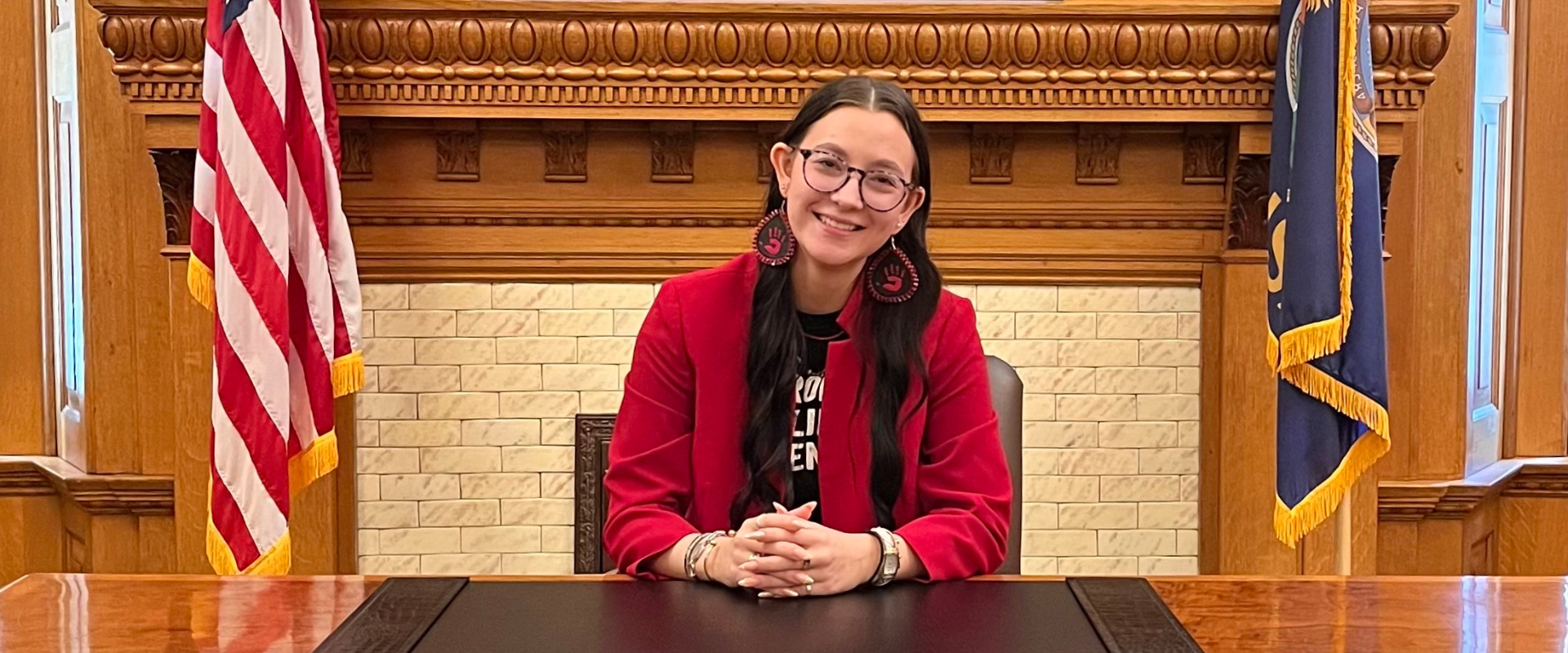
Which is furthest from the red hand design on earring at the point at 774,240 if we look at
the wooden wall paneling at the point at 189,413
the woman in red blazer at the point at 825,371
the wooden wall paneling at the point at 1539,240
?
the wooden wall paneling at the point at 1539,240

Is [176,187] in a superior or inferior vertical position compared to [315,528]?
superior

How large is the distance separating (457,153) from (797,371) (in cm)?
154

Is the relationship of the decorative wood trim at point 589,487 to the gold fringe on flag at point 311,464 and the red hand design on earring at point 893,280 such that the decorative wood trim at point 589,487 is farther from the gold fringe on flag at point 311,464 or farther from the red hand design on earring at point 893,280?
the red hand design on earring at point 893,280

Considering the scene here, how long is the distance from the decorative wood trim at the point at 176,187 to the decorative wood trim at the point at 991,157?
A: 170 cm

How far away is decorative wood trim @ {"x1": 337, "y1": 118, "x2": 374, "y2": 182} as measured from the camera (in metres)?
3.00

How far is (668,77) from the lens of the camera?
114 inches

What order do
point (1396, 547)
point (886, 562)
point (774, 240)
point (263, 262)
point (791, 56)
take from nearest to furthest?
point (886, 562), point (774, 240), point (263, 262), point (791, 56), point (1396, 547)

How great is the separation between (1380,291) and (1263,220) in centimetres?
37

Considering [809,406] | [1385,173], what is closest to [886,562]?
[809,406]

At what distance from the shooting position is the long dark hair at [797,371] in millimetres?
1737

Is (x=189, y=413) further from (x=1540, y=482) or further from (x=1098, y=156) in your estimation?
(x=1540, y=482)

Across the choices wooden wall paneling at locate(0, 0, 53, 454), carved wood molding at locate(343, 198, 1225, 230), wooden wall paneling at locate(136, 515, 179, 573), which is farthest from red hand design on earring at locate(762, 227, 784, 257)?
wooden wall paneling at locate(0, 0, 53, 454)

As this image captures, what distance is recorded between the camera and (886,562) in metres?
1.52

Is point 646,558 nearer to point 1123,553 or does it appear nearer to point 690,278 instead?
point 690,278
